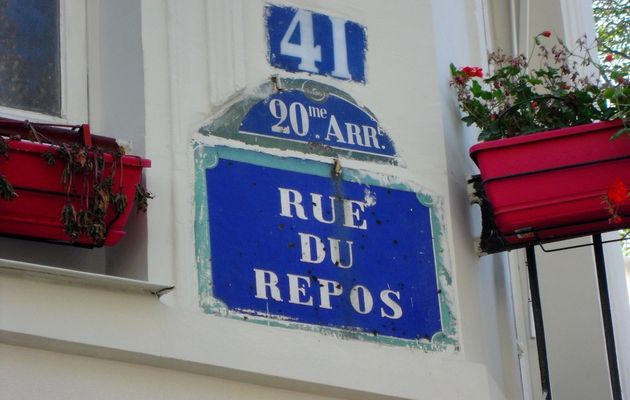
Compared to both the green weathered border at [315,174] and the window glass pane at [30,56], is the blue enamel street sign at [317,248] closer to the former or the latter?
the green weathered border at [315,174]

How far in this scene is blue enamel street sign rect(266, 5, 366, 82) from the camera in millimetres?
6461

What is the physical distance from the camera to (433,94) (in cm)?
679

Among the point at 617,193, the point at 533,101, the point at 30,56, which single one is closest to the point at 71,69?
the point at 30,56

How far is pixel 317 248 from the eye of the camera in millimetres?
6188

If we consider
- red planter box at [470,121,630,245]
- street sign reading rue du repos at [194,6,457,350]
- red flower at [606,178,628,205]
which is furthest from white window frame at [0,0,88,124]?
red flower at [606,178,628,205]

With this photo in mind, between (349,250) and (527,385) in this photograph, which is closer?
(349,250)

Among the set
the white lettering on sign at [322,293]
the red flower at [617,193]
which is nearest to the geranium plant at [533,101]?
the red flower at [617,193]

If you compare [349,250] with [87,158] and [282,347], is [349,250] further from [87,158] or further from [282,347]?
[87,158]

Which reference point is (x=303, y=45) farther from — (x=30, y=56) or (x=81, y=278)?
(x=81, y=278)

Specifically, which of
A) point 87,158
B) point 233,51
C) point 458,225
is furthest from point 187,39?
point 458,225

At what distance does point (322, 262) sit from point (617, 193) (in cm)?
108

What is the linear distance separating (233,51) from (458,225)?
3.65ft

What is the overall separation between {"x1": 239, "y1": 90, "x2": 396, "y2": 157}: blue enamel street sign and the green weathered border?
107mm

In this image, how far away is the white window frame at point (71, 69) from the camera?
611cm
